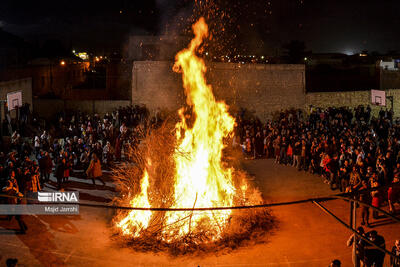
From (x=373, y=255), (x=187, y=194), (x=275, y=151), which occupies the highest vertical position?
(x=275, y=151)

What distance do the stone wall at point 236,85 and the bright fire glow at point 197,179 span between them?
41.7 feet

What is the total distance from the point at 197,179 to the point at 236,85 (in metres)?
16.5

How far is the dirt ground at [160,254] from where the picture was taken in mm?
10367

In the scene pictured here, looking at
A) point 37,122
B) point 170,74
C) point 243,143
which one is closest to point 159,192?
point 243,143

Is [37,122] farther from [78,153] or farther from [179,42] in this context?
[179,42]

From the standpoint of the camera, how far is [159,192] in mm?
11953

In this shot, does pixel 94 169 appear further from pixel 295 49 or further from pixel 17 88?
pixel 295 49

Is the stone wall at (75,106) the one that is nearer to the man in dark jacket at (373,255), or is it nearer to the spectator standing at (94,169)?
the spectator standing at (94,169)

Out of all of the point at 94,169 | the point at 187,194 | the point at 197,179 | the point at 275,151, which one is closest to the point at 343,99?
the point at 275,151

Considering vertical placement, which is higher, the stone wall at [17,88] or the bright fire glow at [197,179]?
the stone wall at [17,88]

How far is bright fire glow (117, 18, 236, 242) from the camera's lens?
1162cm

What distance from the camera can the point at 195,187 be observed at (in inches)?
504

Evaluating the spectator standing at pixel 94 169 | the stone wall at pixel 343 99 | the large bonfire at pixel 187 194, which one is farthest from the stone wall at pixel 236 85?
the large bonfire at pixel 187 194

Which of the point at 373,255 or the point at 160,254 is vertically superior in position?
the point at 373,255
